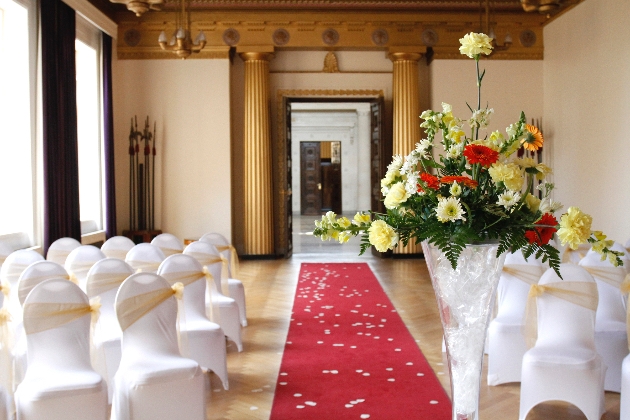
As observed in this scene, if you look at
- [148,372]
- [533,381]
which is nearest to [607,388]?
[533,381]

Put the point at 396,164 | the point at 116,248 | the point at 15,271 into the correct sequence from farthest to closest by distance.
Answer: the point at 116,248, the point at 15,271, the point at 396,164

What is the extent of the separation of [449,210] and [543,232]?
0.30 meters

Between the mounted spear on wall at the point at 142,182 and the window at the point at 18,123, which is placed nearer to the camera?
the window at the point at 18,123

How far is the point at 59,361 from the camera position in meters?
3.57

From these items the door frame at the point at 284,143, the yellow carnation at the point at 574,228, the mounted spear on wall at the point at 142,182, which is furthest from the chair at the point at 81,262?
the door frame at the point at 284,143

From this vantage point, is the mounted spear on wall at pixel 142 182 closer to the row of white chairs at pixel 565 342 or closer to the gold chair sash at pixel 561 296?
the row of white chairs at pixel 565 342

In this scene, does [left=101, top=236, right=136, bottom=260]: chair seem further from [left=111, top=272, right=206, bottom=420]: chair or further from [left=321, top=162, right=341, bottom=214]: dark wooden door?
[left=321, top=162, right=341, bottom=214]: dark wooden door

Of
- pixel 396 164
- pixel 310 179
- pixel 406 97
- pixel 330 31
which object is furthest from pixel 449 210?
pixel 310 179

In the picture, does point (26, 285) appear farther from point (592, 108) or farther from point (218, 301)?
point (592, 108)

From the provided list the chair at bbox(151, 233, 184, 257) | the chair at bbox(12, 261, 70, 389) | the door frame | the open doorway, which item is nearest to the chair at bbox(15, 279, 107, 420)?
the chair at bbox(12, 261, 70, 389)

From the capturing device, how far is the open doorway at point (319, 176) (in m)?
24.0

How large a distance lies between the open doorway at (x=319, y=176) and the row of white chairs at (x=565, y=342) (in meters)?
19.0

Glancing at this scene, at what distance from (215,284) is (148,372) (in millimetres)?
2232

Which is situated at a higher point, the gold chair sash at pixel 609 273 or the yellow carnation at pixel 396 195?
the yellow carnation at pixel 396 195
